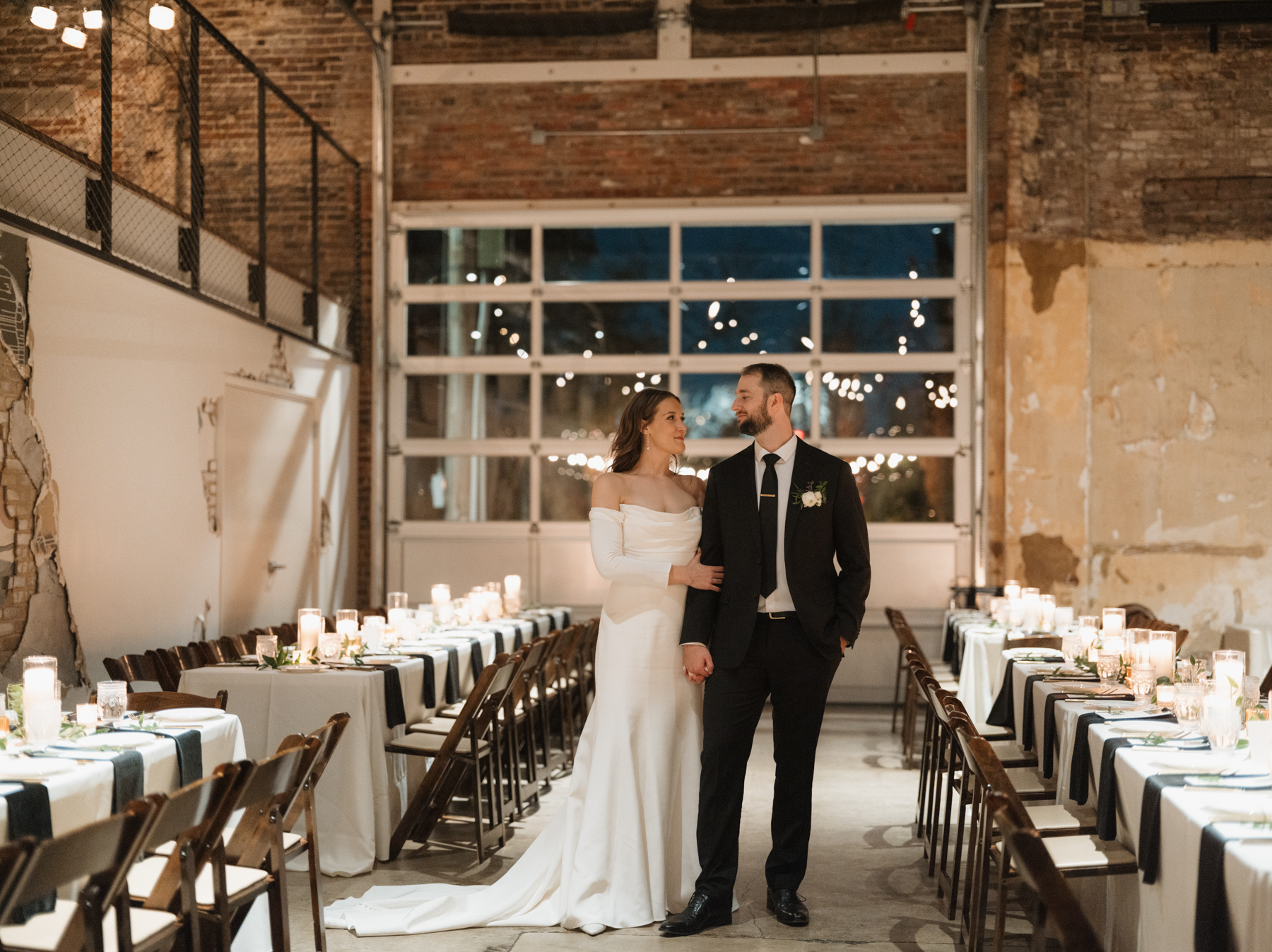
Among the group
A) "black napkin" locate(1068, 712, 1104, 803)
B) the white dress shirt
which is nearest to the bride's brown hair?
the white dress shirt

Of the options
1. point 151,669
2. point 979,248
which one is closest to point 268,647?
point 151,669

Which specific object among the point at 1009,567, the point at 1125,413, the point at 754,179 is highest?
the point at 754,179

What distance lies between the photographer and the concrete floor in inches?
169

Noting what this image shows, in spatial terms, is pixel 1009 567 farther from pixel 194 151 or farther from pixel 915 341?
pixel 194 151

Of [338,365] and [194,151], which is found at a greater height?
[194,151]

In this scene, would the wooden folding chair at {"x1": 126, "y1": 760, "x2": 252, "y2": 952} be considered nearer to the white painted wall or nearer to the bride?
the bride

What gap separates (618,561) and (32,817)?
6.80ft

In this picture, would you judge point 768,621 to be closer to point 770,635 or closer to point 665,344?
point 770,635

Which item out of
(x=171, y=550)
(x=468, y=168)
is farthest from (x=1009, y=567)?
(x=171, y=550)

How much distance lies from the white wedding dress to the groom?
0.12 metres

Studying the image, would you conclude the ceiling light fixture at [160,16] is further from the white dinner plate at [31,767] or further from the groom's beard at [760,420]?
the white dinner plate at [31,767]

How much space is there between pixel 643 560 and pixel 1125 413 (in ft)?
24.2

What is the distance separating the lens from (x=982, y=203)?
10.7 m

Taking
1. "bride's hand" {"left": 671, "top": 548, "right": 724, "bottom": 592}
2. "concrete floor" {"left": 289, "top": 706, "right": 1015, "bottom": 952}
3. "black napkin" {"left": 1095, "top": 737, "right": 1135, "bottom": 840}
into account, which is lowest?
"concrete floor" {"left": 289, "top": 706, "right": 1015, "bottom": 952}
